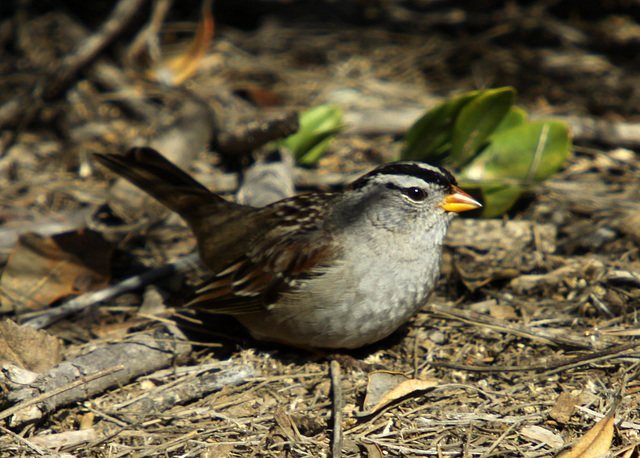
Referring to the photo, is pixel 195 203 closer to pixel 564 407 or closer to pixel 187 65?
pixel 187 65

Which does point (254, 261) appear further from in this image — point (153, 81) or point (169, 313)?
point (153, 81)

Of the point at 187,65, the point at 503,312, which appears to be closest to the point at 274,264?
the point at 503,312

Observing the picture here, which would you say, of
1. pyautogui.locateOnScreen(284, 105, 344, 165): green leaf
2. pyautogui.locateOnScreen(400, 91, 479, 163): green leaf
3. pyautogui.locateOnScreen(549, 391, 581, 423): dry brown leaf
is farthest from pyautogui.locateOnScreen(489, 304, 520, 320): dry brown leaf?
pyautogui.locateOnScreen(284, 105, 344, 165): green leaf

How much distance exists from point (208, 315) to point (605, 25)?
4467 millimetres

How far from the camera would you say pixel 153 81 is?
514 cm

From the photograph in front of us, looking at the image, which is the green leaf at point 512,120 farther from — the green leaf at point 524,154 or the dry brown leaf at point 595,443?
the dry brown leaf at point 595,443

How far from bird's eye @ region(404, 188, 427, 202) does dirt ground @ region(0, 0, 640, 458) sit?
0.70m

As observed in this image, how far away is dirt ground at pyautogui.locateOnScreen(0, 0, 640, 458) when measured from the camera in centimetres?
274

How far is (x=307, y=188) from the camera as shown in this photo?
4438 millimetres

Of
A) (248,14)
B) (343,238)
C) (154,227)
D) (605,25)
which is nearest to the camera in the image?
(343,238)

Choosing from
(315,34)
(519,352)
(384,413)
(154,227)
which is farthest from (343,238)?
(315,34)

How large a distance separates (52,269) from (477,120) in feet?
8.66

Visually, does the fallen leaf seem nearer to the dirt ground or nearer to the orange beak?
the dirt ground

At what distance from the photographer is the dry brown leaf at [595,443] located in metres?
2.49
